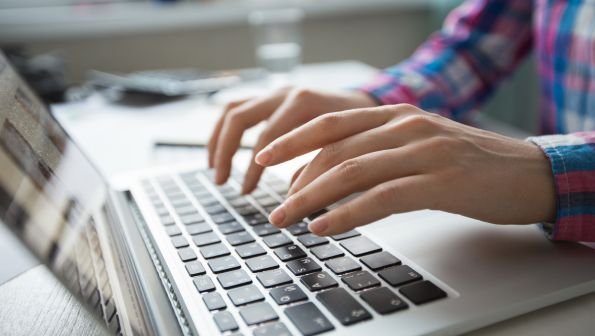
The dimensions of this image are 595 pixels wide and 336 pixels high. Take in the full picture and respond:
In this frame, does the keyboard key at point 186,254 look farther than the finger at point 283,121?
No

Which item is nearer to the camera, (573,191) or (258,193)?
(573,191)

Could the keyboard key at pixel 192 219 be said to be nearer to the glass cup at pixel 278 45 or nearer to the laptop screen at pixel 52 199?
the laptop screen at pixel 52 199

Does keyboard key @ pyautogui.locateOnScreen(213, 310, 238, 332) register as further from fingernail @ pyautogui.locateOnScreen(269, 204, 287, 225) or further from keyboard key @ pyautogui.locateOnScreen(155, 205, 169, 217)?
keyboard key @ pyautogui.locateOnScreen(155, 205, 169, 217)

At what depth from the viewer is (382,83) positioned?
0.83 meters

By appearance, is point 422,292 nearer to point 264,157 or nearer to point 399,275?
point 399,275

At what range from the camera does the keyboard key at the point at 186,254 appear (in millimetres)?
422

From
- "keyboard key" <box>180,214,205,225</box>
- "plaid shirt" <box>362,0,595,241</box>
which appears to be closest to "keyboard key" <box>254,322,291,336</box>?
"keyboard key" <box>180,214,205,225</box>

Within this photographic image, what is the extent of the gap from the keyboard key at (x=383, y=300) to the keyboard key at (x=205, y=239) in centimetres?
15

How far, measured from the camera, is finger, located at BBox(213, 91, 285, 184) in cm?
60

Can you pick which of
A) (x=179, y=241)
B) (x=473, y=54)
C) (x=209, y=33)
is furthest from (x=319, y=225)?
(x=209, y=33)

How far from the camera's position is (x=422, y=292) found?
0.35m

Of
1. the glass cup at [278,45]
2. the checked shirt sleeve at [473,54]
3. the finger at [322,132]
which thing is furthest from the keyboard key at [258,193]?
the glass cup at [278,45]

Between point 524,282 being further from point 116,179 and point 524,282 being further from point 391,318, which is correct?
point 116,179

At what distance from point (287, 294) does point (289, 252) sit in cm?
7
